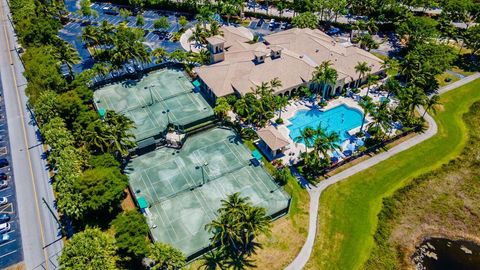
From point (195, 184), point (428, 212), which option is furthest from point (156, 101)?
point (428, 212)

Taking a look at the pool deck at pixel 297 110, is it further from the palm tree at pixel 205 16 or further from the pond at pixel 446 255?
the palm tree at pixel 205 16

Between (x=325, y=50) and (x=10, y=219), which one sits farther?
(x=325, y=50)

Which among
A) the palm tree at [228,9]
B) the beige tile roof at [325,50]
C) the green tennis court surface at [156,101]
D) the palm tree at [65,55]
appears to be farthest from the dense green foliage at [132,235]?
the palm tree at [228,9]

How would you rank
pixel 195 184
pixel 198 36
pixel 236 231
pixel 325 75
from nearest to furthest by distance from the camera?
pixel 236 231 < pixel 195 184 < pixel 325 75 < pixel 198 36

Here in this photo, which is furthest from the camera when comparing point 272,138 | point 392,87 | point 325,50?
point 325,50

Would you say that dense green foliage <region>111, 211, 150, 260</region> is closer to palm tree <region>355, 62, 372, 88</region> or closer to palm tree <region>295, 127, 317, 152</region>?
palm tree <region>295, 127, 317, 152</region>

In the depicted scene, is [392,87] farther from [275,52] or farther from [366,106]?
[275,52]
